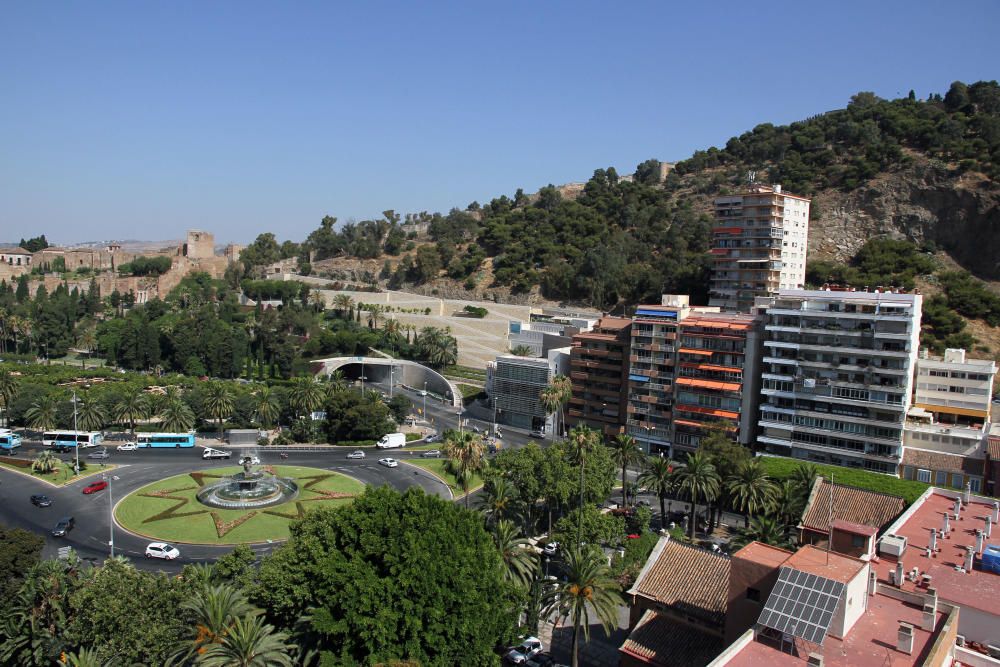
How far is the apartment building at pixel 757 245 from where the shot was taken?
323 ft

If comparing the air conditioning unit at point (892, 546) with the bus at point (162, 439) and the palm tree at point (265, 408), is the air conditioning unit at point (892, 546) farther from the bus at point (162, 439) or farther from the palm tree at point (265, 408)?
the bus at point (162, 439)

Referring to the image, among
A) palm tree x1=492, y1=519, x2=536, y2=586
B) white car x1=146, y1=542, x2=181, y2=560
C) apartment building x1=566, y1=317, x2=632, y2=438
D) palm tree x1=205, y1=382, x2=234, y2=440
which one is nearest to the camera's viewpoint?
palm tree x1=492, y1=519, x2=536, y2=586

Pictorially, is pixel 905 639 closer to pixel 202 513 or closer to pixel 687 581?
pixel 687 581

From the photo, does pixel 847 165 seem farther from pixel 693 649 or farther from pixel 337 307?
pixel 693 649

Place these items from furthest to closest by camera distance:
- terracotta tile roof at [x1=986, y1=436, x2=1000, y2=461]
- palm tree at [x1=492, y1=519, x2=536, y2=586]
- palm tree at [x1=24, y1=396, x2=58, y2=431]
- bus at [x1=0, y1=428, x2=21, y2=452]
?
palm tree at [x1=24, y1=396, x2=58, y2=431]
bus at [x1=0, y1=428, x2=21, y2=452]
terracotta tile roof at [x1=986, y1=436, x2=1000, y2=461]
palm tree at [x1=492, y1=519, x2=536, y2=586]

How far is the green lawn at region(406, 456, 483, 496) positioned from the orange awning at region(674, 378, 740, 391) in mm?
23846

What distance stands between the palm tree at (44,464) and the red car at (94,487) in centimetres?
574

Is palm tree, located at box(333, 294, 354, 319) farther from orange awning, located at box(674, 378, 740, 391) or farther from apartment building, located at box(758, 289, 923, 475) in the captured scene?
apartment building, located at box(758, 289, 923, 475)

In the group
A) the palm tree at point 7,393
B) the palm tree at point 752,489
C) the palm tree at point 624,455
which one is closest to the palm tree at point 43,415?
the palm tree at point 7,393

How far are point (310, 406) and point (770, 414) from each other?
51.2 metres

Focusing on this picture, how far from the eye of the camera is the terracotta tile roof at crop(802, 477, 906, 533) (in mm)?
42281

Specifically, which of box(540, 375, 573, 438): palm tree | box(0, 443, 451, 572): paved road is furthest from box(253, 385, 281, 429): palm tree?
box(540, 375, 573, 438): palm tree

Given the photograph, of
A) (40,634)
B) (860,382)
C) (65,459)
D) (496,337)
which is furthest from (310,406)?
(860,382)

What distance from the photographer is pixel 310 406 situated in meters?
84.8
